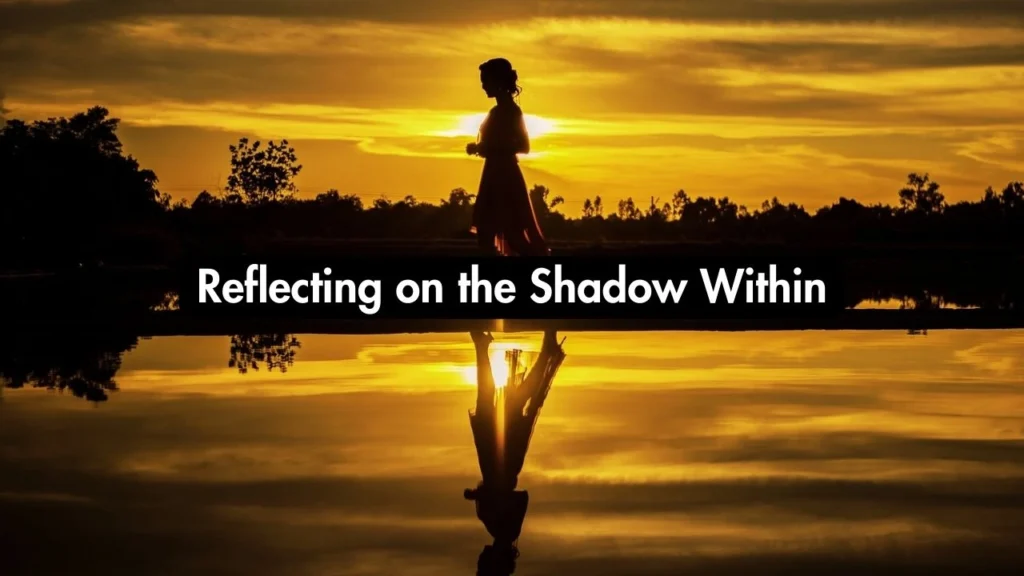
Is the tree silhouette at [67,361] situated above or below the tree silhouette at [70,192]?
below

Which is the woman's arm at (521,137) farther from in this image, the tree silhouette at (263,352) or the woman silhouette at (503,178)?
the tree silhouette at (263,352)

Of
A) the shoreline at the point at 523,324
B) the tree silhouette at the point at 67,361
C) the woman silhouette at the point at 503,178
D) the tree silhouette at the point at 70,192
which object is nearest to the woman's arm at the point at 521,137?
the woman silhouette at the point at 503,178

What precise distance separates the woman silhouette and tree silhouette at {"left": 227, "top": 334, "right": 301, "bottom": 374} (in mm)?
5683

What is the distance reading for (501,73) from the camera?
504 inches

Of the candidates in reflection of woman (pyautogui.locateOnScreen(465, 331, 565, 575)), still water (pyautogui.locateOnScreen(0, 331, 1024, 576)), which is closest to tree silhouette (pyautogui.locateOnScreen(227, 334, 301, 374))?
still water (pyautogui.locateOnScreen(0, 331, 1024, 576))

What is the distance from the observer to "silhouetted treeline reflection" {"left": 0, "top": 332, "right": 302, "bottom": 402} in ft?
55.8

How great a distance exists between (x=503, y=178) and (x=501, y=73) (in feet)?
3.64

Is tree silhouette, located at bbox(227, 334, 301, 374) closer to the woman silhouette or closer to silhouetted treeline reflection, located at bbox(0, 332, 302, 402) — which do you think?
silhouetted treeline reflection, located at bbox(0, 332, 302, 402)

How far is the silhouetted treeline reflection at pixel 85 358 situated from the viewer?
17.0 metres

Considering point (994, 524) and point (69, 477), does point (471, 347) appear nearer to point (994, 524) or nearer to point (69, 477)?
point (69, 477)

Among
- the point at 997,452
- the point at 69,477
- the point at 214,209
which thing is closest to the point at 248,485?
the point at 69,477

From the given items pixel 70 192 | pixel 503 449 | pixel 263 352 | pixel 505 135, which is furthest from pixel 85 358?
pixel 70 192

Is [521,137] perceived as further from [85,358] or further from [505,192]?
[85,358]

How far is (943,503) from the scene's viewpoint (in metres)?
9.96
